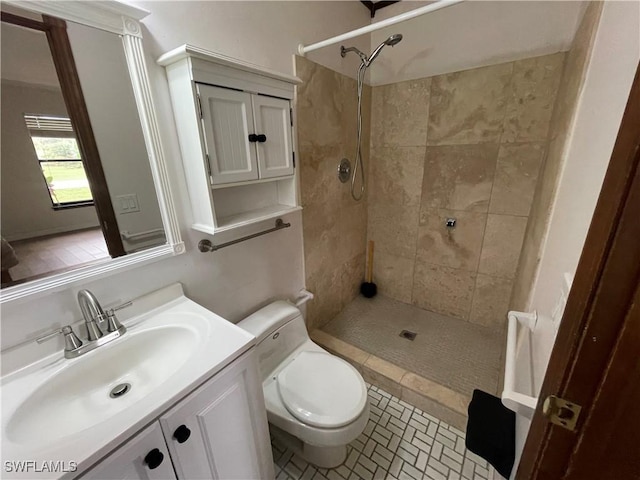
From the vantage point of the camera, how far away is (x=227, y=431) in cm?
91

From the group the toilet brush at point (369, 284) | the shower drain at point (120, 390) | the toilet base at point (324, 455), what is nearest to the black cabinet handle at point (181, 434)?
the shower drain at point (120, 390)

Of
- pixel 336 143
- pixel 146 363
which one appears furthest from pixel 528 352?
pixel 336 143

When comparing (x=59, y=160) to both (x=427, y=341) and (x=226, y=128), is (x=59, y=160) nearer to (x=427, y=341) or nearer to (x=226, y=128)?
(x=226, y=128)

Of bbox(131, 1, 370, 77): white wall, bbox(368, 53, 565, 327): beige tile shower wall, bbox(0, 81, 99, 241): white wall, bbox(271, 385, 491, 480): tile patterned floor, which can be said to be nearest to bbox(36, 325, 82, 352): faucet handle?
bbox(0, 81, 99, 241): white wall

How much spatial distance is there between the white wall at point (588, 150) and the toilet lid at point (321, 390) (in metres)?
0.62

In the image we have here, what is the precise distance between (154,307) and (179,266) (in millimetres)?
186

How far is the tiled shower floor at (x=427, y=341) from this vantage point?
1.73 meters

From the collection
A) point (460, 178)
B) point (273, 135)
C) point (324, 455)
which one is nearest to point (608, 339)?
point (273, 135)

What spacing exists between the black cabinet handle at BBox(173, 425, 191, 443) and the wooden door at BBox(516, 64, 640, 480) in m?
0.89

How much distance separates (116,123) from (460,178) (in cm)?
202

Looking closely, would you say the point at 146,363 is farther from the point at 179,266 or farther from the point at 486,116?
the point at 486,116

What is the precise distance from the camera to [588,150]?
76 centimetres

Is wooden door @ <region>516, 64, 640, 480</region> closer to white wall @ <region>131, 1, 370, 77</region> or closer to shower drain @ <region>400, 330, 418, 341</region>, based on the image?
white wall @ <region>131, 1, 370, 77</region>
